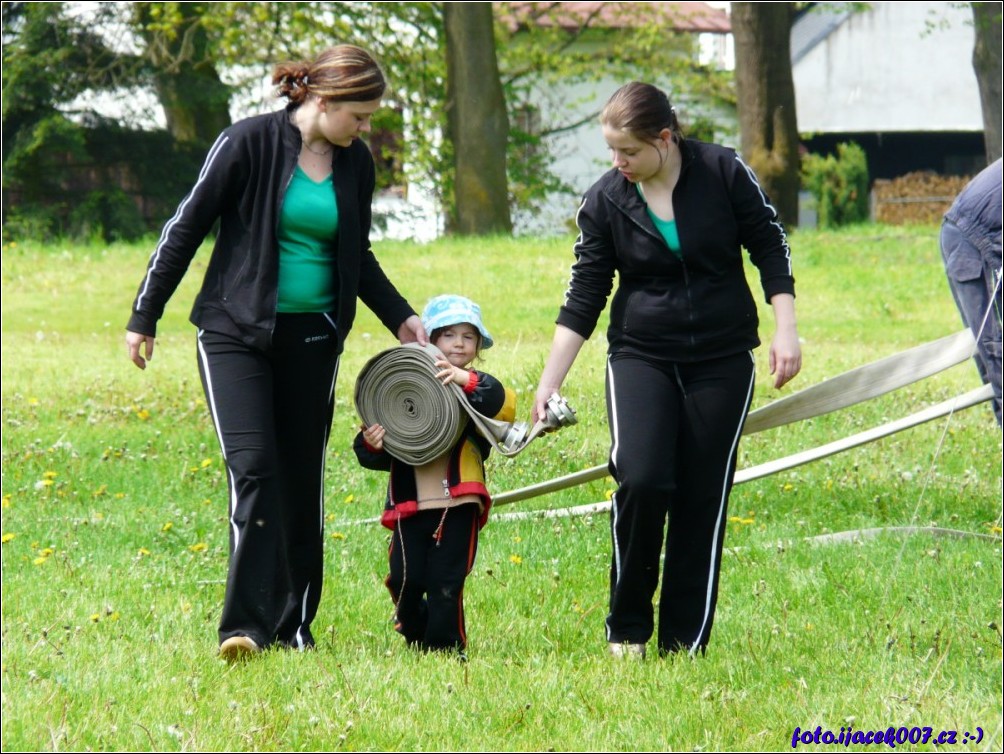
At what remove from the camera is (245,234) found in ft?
16.1

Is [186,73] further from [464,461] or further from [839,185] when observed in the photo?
[464,461]

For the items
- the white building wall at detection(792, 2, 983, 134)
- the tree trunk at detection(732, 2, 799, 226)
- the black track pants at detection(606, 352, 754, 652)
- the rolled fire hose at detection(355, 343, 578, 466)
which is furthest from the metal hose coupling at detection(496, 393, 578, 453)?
the white building wall at detection(792, 2, 983, 134)

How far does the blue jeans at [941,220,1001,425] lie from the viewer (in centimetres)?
580

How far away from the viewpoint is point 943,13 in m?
50.2

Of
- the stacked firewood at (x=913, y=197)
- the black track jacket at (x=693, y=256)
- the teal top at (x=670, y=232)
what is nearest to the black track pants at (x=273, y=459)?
the black track jacket at (x=693, y=256)

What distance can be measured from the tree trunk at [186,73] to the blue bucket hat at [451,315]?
69.1 feet

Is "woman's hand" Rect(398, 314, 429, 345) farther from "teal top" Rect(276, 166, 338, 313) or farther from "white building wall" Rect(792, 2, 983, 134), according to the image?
"white building wall" Rect(792, 2, 983, 134)

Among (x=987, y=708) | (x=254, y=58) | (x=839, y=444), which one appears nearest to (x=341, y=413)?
(x=839, y=444)

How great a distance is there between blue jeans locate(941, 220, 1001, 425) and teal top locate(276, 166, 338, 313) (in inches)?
99.1

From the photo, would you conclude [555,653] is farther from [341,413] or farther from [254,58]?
[254,58]

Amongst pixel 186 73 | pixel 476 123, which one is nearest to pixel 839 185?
pixel 476 123

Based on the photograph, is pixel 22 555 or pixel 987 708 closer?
pixel 987 708

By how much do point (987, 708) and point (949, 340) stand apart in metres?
2.25

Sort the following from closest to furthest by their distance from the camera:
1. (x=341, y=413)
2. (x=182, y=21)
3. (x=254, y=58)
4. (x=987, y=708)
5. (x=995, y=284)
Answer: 1. (x=987, y=708)
2. (x=995, y=284)
3. (x=341, y=413)
4. (x=182, y=21)
5. (x=254, y=58)
